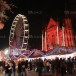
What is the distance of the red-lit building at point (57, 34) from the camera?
80781mm

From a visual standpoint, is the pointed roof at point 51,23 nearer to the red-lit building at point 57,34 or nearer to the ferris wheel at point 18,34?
the red-lit building at point 57,34

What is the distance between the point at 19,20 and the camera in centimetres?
5203

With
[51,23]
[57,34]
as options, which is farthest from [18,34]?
[51,23]

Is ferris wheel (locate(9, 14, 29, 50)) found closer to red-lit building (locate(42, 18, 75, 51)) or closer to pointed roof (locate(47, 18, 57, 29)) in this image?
red-lit building (locate(42, 18, 75, 51))

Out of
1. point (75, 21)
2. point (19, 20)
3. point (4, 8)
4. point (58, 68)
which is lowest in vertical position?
point (58, 68)

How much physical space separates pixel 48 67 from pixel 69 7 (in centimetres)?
5178

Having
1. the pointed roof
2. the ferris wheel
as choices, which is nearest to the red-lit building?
the pointed roof

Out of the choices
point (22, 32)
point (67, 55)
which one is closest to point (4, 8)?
point (67, 55)

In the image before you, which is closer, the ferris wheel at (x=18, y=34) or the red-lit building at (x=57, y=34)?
the ferris wheel at (x=18, y=34)

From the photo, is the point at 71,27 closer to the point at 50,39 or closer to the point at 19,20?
the point at 50,39

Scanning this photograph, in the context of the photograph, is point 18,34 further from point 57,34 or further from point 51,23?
point 51,23

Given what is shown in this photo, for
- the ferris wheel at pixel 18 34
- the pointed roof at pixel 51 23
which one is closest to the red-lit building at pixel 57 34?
the pointed roof at pixel 51 23

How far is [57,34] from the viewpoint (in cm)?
8525

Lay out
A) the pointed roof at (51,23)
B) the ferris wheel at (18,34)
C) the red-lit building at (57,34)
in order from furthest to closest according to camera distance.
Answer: the pointed roof at (51,23), the red-lit building at (57,34), the ferris wheel at (18,34)
